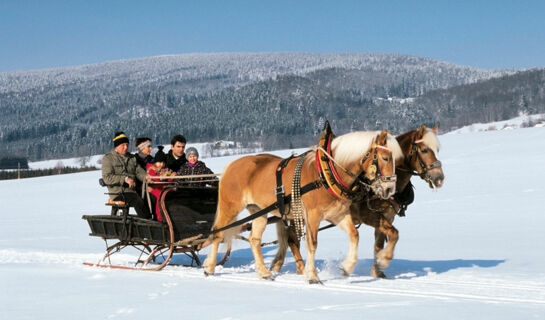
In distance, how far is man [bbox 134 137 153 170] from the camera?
8688mm

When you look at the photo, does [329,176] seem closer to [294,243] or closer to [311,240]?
[311,240]

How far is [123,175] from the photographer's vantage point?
813 cm

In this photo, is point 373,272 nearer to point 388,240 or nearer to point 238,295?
point 388,240

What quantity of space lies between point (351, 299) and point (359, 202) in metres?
1.66

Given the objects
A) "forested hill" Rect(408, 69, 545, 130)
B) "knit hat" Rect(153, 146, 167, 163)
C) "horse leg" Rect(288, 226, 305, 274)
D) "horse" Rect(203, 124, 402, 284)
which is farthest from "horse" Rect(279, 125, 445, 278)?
"forested hill" Rect(408, 69, 545, 130)

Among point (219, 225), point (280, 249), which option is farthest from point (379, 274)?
point (219, 225)

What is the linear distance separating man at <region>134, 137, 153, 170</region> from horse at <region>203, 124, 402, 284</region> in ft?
5.98

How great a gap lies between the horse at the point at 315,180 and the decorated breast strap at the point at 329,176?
0.03 m

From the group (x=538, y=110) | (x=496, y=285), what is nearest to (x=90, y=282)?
(x=496, y=285)

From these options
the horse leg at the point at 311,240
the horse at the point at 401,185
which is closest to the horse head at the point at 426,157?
the horse at the point at 401,185

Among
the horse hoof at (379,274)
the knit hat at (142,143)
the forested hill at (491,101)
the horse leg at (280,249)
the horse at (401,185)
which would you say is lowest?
the horse hoof at (379,274)

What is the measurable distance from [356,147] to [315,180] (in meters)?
0.56

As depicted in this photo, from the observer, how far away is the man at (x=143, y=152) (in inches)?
342

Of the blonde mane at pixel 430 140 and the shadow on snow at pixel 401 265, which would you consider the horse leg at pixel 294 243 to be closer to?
the shadow on snow at pixel 401 265
